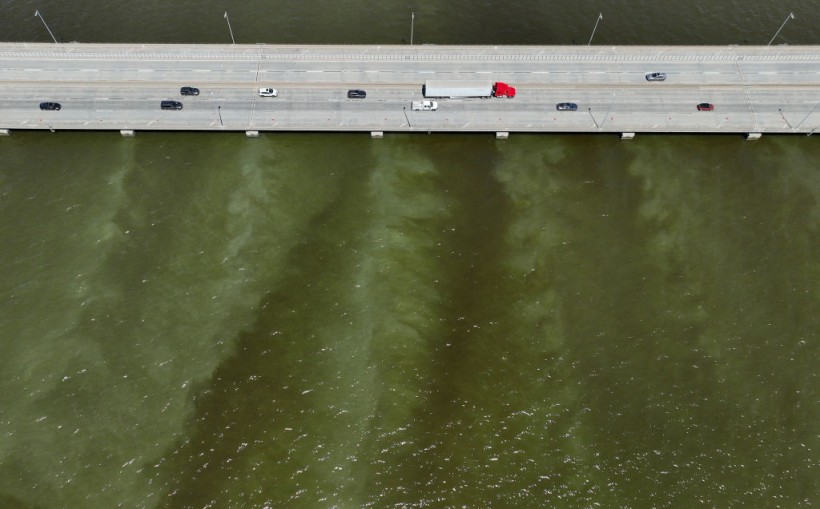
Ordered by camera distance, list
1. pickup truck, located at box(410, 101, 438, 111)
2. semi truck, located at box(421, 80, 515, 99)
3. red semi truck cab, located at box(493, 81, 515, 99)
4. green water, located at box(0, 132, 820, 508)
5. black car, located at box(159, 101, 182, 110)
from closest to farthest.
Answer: green water, located at box(0, 132, 820, 508)
black car, located at box(159, 101, 182, 110)
pickup truck, located at box(410, 101, 438, 111)
semi truck, located at box(421, 80, 515, 99)
red semi truck cab, located at box(493, 81, 515, 99)

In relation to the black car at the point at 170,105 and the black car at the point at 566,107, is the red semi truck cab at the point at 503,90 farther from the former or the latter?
the black car at the point at 170,105

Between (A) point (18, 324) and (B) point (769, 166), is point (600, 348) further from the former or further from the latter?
(A) point (18, 324)

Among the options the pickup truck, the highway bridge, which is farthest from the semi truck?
the pickup truck

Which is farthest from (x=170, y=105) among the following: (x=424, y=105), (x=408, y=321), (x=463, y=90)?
(x=408, y=321)

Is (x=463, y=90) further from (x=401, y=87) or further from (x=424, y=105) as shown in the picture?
(x=401, y=87)

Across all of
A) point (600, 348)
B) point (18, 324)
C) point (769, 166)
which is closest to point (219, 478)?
point (18, 324)

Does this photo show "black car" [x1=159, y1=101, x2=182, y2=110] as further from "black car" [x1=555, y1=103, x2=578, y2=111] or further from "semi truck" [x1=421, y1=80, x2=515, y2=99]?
"black car" [x1=555, y1=103, x2=578, y2=111]

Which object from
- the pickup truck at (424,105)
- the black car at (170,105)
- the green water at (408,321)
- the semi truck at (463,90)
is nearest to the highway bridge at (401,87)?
the black car at (170,105)
